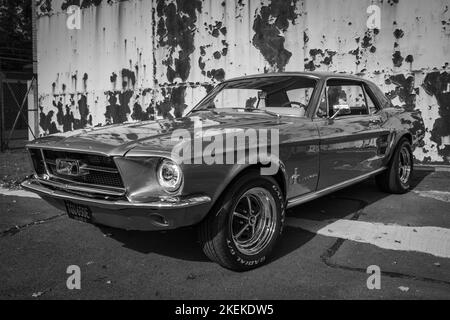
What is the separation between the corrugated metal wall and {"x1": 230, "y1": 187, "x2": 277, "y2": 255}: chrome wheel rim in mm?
4810

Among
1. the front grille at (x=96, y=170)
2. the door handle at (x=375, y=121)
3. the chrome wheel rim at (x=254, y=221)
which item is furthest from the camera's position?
the door handle at (x=375, y=121)

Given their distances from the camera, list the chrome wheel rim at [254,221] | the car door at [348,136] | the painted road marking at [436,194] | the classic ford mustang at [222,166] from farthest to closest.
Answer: the painted road marking at [436,194] < the car door at [348,136] < the chrome wheel rim at [254,221] < the classic ford mustang at [222,166]

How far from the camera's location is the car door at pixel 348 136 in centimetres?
372

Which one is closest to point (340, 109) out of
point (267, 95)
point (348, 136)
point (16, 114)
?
point (348, 136)

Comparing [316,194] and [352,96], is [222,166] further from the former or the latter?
[352,96]

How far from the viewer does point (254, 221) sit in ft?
10.2

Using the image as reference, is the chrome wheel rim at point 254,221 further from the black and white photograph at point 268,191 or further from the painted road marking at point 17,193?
the painted road marking at point 17,193

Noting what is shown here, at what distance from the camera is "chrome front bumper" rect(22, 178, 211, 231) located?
98.7 inches

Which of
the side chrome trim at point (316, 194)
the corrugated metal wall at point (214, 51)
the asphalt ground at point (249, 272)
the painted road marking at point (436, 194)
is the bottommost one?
the asphalt ground at point (249, 272)

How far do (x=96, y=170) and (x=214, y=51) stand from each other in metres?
5.93

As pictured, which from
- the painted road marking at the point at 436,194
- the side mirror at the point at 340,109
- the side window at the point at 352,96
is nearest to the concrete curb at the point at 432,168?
the painted road marking at the point at 436,194

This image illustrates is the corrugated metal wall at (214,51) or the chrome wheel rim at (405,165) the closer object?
the chrome wheel rim at (405,165)

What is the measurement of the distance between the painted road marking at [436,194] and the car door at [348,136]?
92 cm

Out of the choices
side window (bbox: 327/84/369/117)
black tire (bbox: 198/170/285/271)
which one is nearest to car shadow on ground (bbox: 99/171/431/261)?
black tire (bbox: 198/170/285/271)
